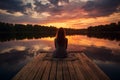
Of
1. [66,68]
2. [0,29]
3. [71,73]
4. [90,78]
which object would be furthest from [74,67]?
[0,29]

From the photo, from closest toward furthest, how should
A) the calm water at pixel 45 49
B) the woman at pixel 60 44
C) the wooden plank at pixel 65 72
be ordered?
the wooden plank at pixel 65 72, the woman at pixel 60 44, the calm water at pixel 45 49

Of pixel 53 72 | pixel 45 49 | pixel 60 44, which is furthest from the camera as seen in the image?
pixel 45 49

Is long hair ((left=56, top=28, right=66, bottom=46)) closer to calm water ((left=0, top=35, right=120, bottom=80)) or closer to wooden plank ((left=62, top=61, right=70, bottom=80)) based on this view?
wooden plank ((left=62, top=61, right=70, bottom=80))

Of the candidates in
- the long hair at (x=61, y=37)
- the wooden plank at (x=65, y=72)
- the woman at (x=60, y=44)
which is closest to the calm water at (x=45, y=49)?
the woman at (x=60, y=44)

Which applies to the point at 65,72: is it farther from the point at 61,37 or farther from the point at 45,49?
the point at 45,49

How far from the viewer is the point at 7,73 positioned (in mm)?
12805

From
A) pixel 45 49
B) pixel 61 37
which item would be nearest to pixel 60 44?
pixel 61 37

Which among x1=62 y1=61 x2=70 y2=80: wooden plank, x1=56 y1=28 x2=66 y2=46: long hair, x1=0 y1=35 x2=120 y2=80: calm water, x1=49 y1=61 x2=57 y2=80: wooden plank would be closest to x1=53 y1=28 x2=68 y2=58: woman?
x1=56 y1=28 x2=66 y2=46: long hair

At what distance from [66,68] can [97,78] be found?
235 centimetres

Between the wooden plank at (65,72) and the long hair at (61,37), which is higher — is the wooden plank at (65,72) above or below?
below

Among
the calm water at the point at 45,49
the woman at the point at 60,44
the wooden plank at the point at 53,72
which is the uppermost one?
the woman at the point at 60,44

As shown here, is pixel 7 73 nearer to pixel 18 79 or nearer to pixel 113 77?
pixel 18 79

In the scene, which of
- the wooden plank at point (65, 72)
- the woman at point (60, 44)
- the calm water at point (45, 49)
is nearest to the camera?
the wooden plank at point (65, 72)

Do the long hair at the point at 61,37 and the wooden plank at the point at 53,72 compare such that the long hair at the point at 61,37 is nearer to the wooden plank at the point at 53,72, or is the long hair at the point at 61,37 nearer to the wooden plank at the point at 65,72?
the wooden plank at the point at 65,72
